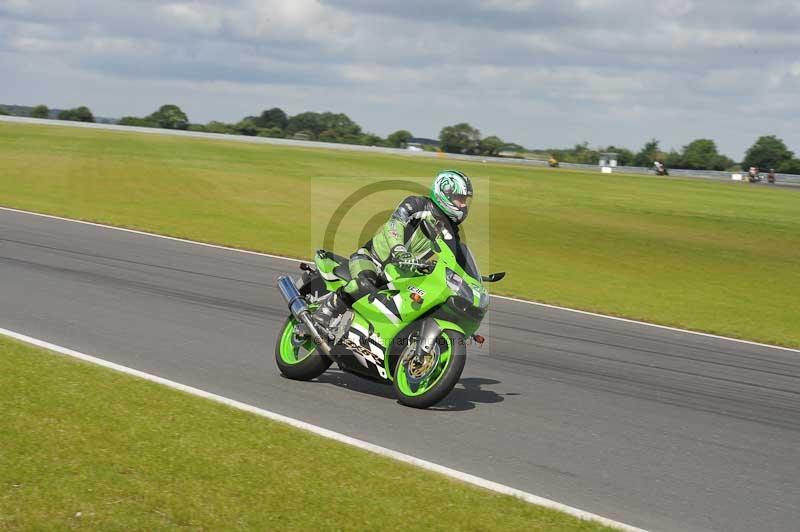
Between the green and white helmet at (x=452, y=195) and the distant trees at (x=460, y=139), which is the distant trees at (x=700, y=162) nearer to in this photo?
the distant trees at (x=460, y=139)

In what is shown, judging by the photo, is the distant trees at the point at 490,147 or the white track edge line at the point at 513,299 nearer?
the white track edge line at the point at 513,299

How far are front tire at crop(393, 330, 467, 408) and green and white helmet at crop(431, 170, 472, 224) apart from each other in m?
1.01

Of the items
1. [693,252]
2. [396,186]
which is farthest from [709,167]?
[396,186]

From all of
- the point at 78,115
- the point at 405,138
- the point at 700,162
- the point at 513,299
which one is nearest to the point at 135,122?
the point at 78,115

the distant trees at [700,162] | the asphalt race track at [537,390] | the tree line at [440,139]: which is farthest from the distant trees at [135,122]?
the asphalt race track at [537,390]

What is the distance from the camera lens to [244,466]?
5.80 m

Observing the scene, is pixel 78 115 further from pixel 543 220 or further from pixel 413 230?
pixel 413 230

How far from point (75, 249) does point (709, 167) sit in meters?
103

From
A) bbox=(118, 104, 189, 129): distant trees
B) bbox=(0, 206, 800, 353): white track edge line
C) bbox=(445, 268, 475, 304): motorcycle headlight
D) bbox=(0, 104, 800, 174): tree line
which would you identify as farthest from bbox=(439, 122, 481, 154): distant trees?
bbox=(445, 268, 475, 304): motorcycle headlight

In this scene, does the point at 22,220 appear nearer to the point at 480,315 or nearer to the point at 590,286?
the point at 590,286

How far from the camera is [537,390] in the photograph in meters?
9.09

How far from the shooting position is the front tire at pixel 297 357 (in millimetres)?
8711

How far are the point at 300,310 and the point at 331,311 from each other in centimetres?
36

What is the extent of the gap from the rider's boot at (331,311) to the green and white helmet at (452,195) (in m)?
1.35
